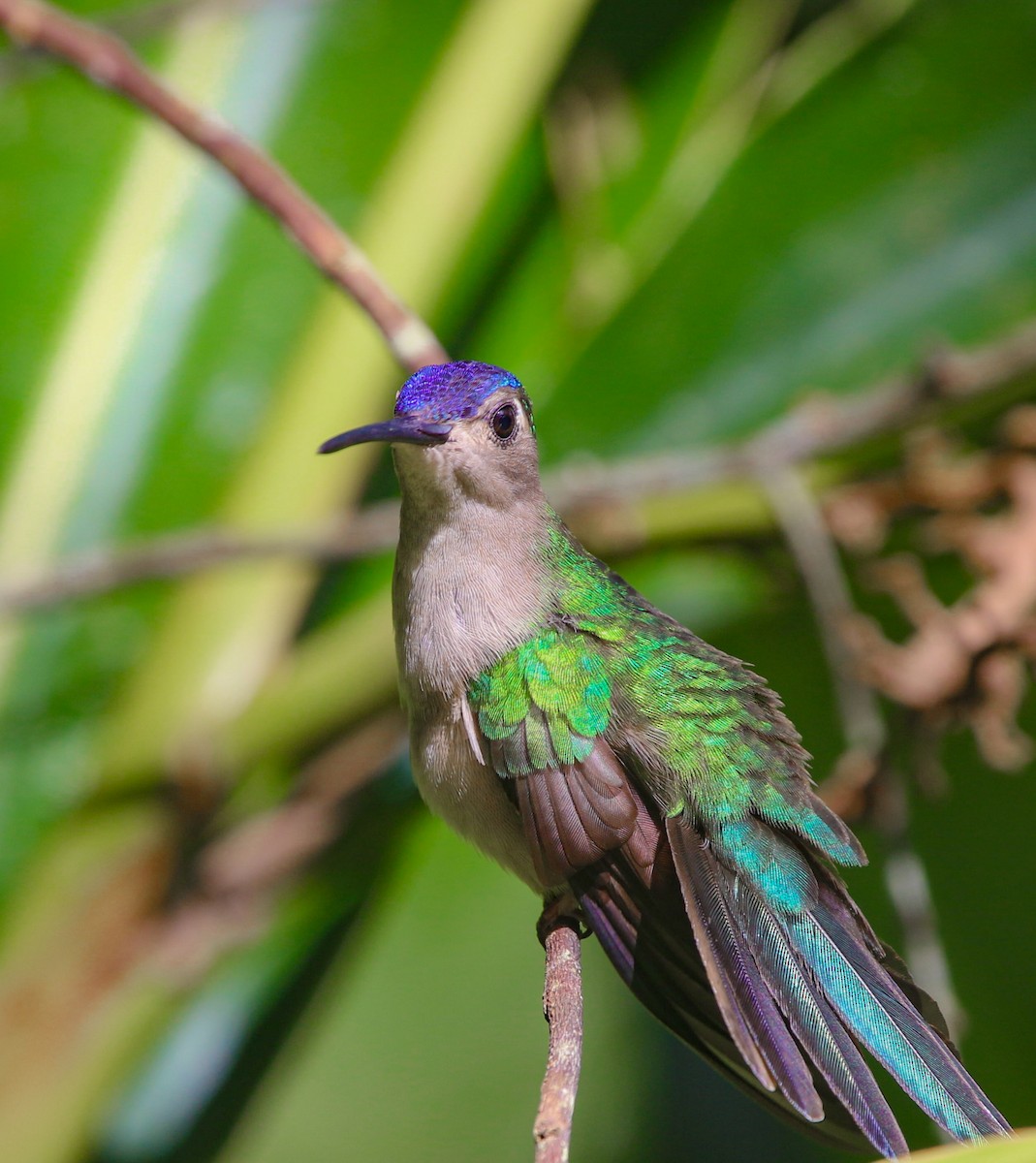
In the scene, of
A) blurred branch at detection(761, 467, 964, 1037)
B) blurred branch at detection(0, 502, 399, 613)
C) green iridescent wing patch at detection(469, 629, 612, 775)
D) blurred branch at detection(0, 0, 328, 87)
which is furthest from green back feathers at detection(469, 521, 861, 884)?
blurred branch at detection(0, 0, 328, 87)

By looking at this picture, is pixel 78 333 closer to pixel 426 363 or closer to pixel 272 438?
pixel 272 438

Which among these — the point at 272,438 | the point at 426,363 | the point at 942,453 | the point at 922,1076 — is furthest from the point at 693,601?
the point at 922,1076

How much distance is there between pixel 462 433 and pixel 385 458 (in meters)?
1.66

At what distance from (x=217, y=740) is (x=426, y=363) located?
47.6 inches

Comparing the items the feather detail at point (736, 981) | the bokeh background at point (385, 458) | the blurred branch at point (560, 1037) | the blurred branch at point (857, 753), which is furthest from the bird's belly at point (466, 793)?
the bokeh background at point (385, 458)

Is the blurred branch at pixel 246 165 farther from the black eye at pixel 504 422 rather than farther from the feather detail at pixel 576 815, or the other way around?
the feather detail at pixel 576 815

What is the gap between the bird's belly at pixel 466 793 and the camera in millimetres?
1999

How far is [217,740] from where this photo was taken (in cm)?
294

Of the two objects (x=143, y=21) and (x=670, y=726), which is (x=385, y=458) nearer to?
(x=143, y=21)

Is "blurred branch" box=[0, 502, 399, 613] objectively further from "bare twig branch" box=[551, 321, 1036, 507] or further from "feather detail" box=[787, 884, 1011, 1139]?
"feather detail" box=[787, 884, 1011, 1139]

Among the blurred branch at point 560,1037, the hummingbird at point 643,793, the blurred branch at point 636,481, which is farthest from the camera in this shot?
the blurred branch at point 636,481

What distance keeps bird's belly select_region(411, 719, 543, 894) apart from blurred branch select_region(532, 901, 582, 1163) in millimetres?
107

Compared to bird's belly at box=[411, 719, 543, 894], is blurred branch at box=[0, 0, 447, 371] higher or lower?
higher

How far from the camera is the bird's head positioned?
1962 mm
